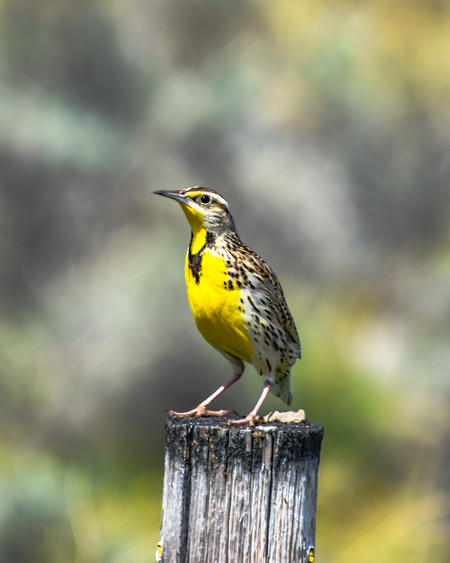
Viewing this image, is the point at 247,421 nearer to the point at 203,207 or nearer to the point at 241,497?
the point at 241,497

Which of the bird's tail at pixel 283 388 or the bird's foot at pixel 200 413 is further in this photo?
the bird's tail at pixel 283 388

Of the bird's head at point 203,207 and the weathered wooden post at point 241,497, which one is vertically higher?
the bird's head at point 203,207

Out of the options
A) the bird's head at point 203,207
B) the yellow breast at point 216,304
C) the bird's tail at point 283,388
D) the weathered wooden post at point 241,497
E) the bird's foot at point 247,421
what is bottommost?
the weathered wooden post at point 241,497

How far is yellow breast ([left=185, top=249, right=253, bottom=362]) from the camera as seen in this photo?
3.37 metres

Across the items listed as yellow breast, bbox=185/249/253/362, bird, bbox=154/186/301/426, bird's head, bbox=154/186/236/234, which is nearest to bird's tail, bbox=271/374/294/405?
bird, bbox=154/186/301/426

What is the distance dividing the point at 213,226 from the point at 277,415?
44.3 inches

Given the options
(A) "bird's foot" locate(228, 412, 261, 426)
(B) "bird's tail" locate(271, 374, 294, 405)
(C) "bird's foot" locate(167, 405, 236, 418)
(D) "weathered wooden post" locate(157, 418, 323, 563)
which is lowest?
(D) "weathered wooden post" locate(157, 418, 323, 563)

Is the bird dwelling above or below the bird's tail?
above

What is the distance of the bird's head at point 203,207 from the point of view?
3.52 m

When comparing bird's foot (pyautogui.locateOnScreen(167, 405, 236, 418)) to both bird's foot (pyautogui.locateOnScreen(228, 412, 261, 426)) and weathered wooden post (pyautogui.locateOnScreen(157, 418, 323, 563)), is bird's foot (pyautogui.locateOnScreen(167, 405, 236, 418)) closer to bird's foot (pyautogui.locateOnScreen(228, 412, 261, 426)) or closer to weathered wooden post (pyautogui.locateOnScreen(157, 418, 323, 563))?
bird's foot (pyautogui.locateOnScreen(228, 412, 261, 426))

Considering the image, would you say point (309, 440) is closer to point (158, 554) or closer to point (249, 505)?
point (249, 505)

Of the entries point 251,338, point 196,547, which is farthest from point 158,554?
point 251,338

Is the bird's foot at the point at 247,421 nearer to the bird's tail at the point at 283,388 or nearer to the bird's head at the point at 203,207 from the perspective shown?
the bird's tail at the point at 283,388

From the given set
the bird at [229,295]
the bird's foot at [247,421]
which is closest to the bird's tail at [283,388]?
the bird at [229,295]
